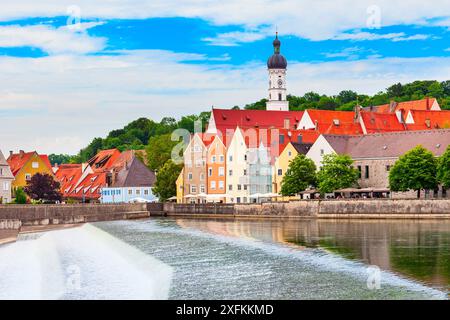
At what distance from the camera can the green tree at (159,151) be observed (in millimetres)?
147875

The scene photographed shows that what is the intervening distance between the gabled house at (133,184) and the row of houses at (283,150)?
11425 millimetres

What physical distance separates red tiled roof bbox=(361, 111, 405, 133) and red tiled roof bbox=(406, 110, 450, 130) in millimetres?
2324

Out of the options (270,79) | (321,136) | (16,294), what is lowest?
(16,294)

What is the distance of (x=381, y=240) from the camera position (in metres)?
59.2

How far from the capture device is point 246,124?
15688 centimetres

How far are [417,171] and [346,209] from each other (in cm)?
879

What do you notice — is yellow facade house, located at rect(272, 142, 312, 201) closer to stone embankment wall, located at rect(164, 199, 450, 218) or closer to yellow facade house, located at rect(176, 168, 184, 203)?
stone embankment wall, located at rect(164, 199, 450, 218)

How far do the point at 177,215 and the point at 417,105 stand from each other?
60.4 m

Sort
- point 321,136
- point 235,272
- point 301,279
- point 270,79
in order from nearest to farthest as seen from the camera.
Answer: point 301,279 < point 235,272 < point 321,136 < point 270,79

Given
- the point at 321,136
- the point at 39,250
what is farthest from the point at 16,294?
the point at 321,136

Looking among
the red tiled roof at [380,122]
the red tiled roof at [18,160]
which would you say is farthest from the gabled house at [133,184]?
the red tiled roof at [380,122]

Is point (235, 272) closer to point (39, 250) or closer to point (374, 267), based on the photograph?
point (374, 267)

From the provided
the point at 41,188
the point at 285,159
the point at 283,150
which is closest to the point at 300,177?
the point at 285,159

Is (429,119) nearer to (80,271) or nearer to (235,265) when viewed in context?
(235,265)
